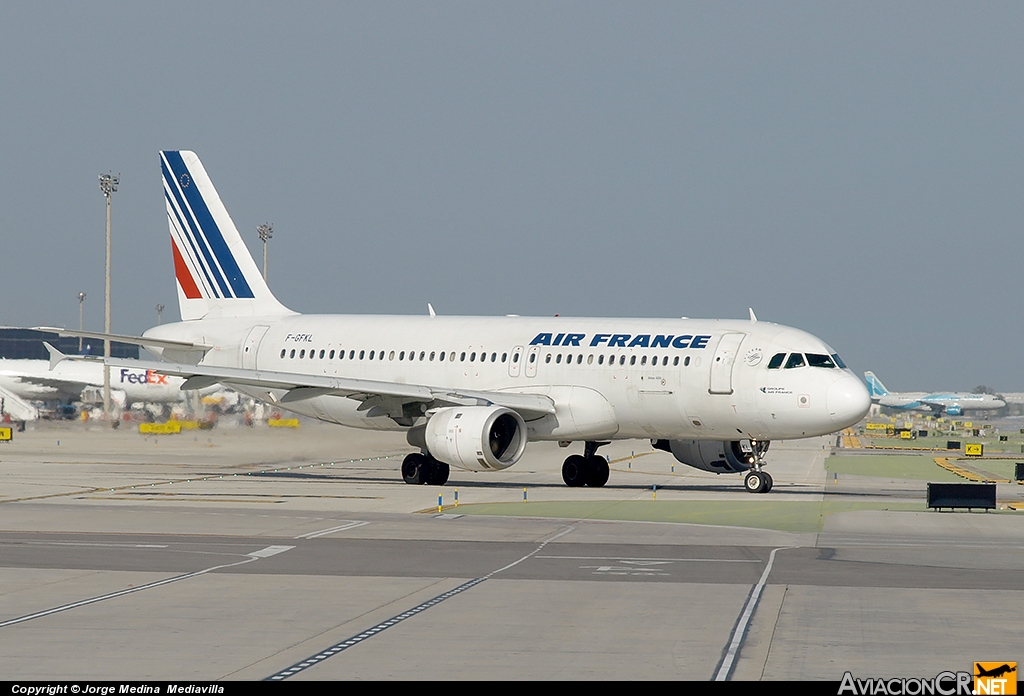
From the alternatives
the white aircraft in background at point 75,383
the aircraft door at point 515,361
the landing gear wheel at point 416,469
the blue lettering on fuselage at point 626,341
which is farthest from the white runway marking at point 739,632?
the white aircraft in background at point 75,383

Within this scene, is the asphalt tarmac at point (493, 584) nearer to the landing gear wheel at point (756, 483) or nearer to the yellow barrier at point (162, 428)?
the landing gear wheel at point (756, 483)

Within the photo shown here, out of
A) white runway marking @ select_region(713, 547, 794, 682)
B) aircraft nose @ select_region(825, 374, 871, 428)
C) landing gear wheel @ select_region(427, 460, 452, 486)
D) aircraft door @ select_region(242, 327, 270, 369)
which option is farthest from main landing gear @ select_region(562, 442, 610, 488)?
white runway marking @ select_region(713, 547, 794, 682)

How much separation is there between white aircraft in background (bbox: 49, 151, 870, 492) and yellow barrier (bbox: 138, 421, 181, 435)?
9.68m

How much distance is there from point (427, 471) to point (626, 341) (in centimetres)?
622

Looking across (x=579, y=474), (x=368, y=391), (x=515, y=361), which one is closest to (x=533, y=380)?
(x=515, y=361)

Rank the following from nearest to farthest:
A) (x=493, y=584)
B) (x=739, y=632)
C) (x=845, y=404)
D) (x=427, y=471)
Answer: (x=739, y=632) → (x=493, y=584) → (x=845, y=404) → (x=427, y=471)

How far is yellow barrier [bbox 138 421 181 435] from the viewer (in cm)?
5072

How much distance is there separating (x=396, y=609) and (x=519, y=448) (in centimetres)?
1870

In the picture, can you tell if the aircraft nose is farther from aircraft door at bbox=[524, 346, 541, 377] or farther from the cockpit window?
aircraft door at bbox=[524, 346, 541, 377]

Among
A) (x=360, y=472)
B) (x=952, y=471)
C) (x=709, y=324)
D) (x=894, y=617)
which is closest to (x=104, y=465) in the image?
(x=360, y=472)

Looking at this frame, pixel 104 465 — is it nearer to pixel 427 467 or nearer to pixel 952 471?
pixel 427 467

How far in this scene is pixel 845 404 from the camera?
1228 inches

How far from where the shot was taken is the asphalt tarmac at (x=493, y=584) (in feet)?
37.9

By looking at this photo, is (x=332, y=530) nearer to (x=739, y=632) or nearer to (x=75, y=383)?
(x=739, y=632)
